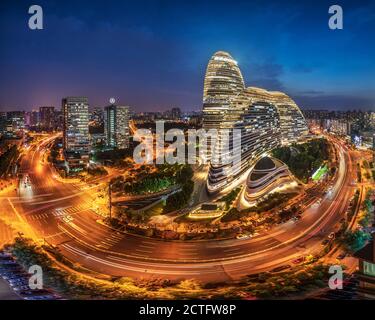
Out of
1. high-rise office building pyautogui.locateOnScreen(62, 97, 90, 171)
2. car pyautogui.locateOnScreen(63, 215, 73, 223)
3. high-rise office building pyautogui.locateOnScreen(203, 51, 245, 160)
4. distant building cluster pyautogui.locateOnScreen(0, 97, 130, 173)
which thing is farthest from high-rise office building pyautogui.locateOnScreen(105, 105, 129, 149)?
car pyautogui.locateOnScreen(63, 215, 73, 223)

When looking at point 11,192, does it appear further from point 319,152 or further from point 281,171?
point 319,152

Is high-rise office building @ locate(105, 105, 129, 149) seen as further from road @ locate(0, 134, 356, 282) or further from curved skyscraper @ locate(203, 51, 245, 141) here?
road @ locate(0, 134, 356, 282)

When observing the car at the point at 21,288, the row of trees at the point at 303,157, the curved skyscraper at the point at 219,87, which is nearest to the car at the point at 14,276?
the car at the point at 21,288

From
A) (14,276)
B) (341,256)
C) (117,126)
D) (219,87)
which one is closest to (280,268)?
(341,256)

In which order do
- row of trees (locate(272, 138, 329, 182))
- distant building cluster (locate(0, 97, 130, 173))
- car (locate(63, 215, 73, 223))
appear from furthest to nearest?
distant building cluster (locate(0, 97, 130, 173)) < row of trees (locate(272, 138, 329, 182)) < car (locate(63, 215, 73, 223))

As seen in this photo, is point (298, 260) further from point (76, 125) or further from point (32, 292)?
point (76, 125)

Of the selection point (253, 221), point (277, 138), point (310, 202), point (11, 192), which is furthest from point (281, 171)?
point (11, 192)
